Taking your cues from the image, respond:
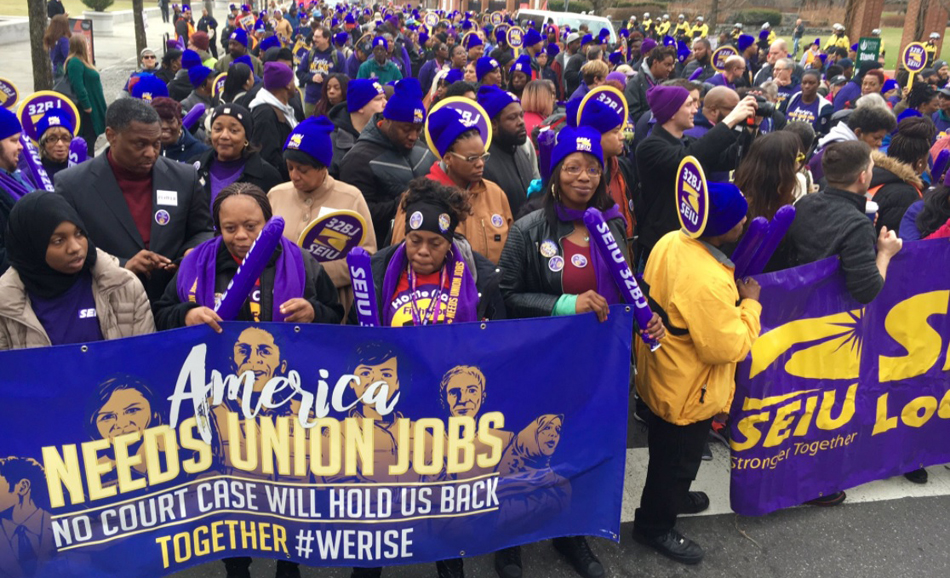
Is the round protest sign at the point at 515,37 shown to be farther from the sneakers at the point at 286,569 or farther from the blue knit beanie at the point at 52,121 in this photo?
the sneakers at the point at 286,569

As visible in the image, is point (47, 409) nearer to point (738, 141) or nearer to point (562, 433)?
point (562, 433)

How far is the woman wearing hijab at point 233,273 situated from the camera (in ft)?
10.2

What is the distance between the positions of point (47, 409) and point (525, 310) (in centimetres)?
194

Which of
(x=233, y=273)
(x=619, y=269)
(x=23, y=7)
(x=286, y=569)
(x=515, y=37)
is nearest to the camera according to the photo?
(x=619, y=269)

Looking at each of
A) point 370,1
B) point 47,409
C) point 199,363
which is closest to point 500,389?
point 199,363

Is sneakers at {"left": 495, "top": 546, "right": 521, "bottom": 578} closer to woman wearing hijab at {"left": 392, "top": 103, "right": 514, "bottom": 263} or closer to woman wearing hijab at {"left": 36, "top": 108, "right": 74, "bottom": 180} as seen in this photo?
woman wearing hijab at {"left": 392, "top": 103, "right": 514, "bottom": 263}

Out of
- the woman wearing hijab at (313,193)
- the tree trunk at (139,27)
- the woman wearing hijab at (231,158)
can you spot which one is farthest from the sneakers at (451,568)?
the tree trunk at (139,27)

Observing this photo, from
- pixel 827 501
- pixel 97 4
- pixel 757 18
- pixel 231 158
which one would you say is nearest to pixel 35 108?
pixel 231 158

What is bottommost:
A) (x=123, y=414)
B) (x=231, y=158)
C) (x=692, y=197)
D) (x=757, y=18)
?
(x=123, y=414)

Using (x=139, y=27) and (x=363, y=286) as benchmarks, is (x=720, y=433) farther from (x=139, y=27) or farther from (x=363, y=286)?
(x=139, y=27)

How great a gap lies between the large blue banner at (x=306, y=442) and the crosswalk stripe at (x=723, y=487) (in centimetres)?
91

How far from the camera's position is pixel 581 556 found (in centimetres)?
357

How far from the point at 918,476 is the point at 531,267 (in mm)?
2633

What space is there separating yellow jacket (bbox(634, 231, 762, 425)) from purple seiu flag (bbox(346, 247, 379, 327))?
1238mm
